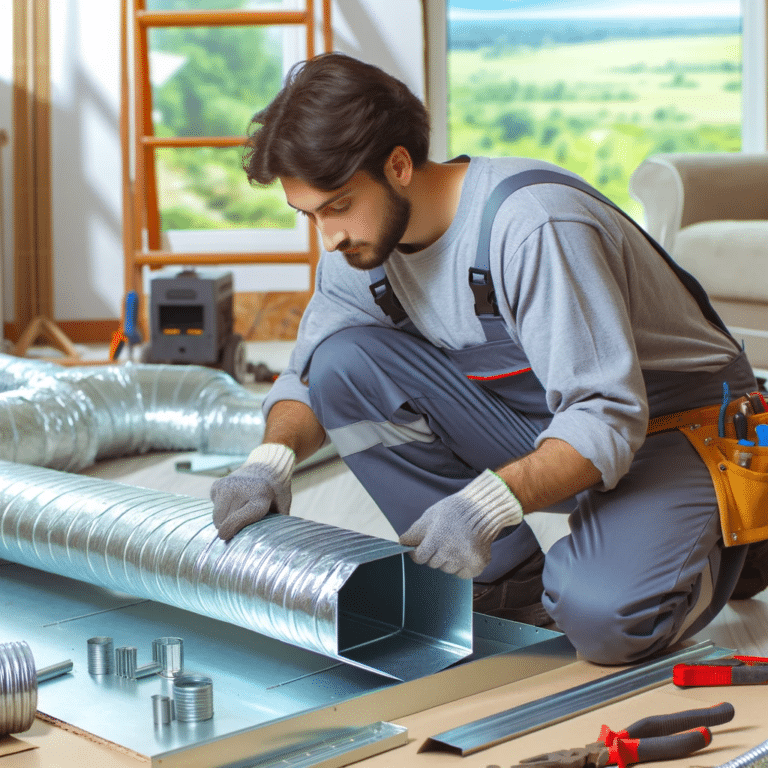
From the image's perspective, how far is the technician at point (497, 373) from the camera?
4.53 ft

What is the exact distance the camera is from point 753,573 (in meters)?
1.73

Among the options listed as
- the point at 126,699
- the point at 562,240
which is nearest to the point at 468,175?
the point at 562,240

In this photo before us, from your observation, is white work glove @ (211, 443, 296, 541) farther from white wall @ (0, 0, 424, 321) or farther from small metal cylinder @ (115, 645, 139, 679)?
white wall @ (0, 0, 424, 321)

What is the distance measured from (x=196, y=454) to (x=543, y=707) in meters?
1.72

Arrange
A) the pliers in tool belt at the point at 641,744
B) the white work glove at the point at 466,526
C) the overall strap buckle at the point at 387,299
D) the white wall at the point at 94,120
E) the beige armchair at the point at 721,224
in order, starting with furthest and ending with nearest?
the white wall at the point at 94,120
the beige armchair at the point at 721,224
the overall strap buckle at the point at 387,299
the white work glove at the point at 466,526
the pliers in tool belt at the point at 641,744

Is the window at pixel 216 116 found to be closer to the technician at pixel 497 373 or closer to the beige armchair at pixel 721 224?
the beige armchair at pixel 721 224

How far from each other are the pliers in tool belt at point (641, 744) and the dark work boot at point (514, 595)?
1.57 ft

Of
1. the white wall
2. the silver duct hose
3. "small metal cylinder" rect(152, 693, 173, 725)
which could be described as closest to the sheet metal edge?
"small metal cylinder" rect(152, 693, 173, 725)

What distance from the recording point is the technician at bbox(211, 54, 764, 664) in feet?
4.53

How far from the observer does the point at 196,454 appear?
2871mm

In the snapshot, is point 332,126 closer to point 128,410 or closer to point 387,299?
point 387,299

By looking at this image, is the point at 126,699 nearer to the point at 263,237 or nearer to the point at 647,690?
the point at 647,690

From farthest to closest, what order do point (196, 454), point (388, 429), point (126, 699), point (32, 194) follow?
1. point (32, 194)
2. point (196, 454)
3. point (388, 429)
4. point (126, 699)

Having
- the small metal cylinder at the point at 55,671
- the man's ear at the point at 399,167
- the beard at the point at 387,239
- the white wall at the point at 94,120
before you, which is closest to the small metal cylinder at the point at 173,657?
the small metal cylinder at the point at 55,671
